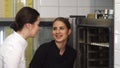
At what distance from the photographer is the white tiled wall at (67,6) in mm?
2965

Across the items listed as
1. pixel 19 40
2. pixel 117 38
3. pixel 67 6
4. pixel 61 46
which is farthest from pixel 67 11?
pixel 19 40

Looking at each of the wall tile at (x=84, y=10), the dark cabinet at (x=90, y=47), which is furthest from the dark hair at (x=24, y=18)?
the wall tile at (x=84, y=10)

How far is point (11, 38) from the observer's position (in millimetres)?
1635

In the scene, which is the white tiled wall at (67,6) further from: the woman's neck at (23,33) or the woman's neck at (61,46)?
the woman's neck at (23,33)

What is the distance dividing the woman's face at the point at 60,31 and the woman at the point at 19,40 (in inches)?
19.2

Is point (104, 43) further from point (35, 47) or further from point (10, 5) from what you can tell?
point (10, 5)

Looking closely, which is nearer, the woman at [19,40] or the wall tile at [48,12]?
the woman at [19,40]

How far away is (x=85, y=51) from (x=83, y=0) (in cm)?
100

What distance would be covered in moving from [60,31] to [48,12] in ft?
2.57

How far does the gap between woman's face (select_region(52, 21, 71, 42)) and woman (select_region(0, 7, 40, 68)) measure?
1.60 ft

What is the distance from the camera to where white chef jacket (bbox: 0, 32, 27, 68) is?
1562 millimetres

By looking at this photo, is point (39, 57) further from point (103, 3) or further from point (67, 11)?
point (103, 3)

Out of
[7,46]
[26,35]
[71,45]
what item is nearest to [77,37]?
[71,45]

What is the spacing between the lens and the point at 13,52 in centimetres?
158
